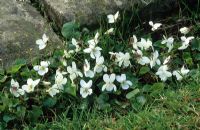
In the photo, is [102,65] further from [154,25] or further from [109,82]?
[154,25]

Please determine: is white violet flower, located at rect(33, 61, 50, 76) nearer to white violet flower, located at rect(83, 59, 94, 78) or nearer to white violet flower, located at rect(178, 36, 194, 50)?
white violet flower, located at rect(83, 59, 94, 78)

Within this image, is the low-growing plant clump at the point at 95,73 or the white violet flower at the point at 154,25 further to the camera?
the white violet flower at the point at 154,25

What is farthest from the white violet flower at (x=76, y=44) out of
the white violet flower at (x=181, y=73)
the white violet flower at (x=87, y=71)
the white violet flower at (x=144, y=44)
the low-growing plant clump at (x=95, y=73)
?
the white violet flower at (x=181, y=73)

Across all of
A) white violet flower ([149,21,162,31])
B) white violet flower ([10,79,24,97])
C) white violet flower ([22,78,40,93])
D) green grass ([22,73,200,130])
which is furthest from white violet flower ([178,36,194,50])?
white violet flower ([10,79,24,97])

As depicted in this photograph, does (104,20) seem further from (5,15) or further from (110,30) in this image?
(5,15)

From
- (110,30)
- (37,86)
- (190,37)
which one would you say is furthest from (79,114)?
(190,37)

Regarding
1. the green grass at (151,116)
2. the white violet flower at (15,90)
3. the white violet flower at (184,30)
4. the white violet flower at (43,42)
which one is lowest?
the green grass at (151,116)

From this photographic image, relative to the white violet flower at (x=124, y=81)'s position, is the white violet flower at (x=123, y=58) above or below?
above

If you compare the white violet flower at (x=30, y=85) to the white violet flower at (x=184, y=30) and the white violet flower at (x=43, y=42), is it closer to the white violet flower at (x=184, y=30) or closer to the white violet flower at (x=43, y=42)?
the white violet flower at (x=43, y=42)

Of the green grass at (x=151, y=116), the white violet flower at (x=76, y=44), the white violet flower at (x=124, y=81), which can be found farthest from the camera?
the white violet flower at (x=76, y=44)
